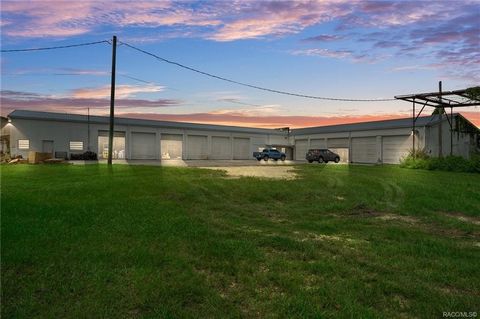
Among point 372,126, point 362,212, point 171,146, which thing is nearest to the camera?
point 362,212

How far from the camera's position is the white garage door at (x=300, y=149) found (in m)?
64.1

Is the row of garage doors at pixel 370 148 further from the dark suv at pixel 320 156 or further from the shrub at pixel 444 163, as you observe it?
the shrub at pixel 444 163

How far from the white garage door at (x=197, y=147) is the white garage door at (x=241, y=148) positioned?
5645 mm

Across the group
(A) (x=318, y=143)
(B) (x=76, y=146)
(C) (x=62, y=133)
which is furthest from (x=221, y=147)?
(C) (x=62, y=133)

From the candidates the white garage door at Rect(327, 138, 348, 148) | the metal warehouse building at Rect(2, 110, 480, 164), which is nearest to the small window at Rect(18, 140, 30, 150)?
the metal warehouse building at Rect(2, 110, 480, 164)

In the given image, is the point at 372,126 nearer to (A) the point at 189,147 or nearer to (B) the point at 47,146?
(A) the point at 189,147

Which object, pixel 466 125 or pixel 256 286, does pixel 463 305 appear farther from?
pixel 466 125

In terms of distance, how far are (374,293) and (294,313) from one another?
112 cm

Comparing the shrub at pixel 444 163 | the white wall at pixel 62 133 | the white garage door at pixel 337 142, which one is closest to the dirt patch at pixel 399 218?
the shrub at pixel 444 163

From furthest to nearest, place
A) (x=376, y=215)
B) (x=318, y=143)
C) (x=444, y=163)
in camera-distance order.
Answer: (x=318, y=143) < (x=444, y=163) < (x=376, y=215)

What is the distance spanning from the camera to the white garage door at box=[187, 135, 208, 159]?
5641 centimetres

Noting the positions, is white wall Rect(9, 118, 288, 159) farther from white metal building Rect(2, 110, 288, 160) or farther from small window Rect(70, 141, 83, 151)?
small window Rect(70, 141, 83, 151)

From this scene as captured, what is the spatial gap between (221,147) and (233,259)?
5442 cm

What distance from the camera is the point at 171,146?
54.8 m
